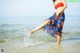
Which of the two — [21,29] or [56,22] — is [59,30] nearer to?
[56,22]

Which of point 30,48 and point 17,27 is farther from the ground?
point 17,27

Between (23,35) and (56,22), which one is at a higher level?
(56,22)

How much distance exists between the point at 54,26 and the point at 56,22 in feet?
0.17

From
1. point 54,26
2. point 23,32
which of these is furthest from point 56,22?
point 23,32

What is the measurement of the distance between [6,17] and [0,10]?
0.11 metres

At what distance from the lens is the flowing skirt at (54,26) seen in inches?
86.7

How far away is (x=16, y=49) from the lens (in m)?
2.15

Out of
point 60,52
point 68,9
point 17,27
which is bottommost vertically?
point 60,52

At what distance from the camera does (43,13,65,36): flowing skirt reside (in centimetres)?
220

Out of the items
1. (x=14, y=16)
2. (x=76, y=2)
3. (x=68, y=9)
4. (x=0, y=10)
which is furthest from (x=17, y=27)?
(x=76, y=2)

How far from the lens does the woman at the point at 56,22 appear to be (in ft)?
7.20

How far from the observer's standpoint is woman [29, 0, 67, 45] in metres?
2.19

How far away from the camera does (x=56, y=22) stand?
7.25 ft

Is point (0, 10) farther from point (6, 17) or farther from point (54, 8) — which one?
point (54, 8)
